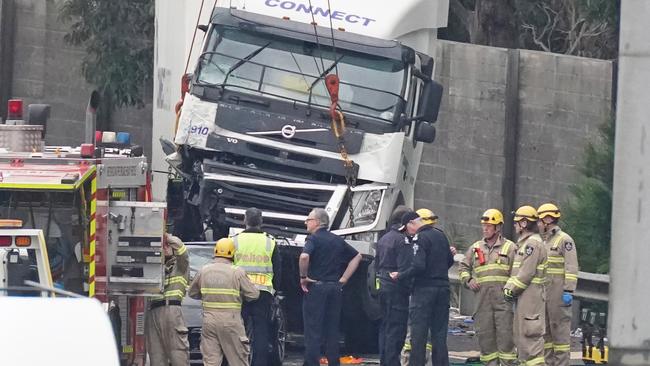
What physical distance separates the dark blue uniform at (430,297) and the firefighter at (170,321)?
91.8 inches

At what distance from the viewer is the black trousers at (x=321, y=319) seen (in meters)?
16.3

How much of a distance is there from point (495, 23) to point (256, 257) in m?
16.1

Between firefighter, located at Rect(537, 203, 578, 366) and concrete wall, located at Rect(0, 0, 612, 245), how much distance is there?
977 cm

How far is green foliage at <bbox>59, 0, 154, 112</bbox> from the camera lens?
28516mm

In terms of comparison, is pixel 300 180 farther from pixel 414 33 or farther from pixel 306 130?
pixel 414 33

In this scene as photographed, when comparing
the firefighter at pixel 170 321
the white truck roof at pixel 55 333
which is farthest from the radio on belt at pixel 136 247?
the white truck roof at pixel 55 333

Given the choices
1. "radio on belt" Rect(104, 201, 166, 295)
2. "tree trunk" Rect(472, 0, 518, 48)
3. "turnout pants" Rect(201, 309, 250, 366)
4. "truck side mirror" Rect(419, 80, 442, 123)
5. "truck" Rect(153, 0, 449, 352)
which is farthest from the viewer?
"tree trunk" Rect(472, 0, 518, 48)

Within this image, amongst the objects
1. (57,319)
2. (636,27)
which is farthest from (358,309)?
(57,319)

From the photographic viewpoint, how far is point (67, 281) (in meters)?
13.3

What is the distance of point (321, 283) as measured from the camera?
16.4 metres

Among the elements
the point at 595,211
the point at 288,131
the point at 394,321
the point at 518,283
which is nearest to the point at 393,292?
the point at 394,321

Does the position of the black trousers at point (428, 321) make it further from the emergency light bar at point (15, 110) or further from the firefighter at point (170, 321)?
the emergency light bar at point (15, 110)

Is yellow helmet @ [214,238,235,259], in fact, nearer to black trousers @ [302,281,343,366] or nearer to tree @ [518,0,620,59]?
black trousers @ [302,281,343,366]

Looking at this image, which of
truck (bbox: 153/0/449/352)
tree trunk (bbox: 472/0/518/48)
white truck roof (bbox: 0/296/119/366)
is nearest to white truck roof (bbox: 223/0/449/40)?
truck (bbox: 153/0/449/352)
